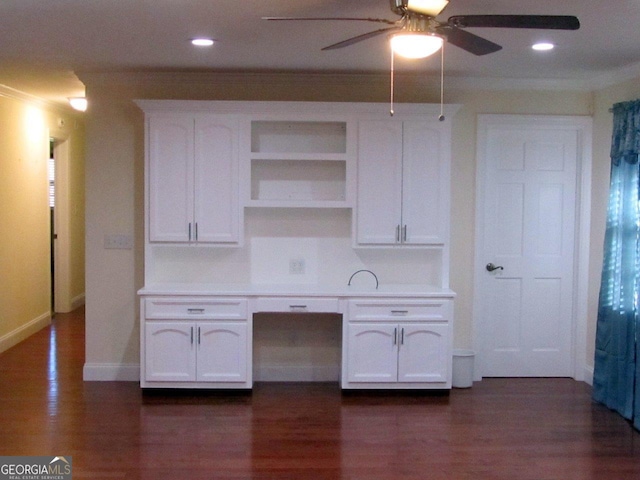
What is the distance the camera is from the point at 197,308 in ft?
16.2

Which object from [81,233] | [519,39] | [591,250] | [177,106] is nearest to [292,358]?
[177,106]

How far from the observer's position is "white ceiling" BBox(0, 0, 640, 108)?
3.42m

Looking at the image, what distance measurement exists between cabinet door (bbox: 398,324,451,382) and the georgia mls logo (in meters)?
2.37

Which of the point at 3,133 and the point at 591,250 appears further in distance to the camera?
the point at 3,133

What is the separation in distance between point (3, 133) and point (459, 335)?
4.48m

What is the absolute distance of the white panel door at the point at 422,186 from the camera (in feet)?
16.6

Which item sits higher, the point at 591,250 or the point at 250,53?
the point at 250,53

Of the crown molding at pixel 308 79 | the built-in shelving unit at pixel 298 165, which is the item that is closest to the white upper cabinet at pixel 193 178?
the built-in shelving unit at pixel 298 165

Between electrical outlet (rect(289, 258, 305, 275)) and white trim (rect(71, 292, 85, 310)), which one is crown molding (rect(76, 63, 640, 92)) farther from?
white trim (rect(71, 292, 85, 310))

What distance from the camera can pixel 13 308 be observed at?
21.5 feet

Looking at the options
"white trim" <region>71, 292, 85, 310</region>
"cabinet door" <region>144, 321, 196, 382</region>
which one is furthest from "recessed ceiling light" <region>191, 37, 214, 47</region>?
"white trim" <region>71, 292, 85, 310</region>

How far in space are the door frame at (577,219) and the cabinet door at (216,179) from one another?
190 centimetres

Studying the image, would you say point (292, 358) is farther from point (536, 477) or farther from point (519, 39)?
point (519, 39)

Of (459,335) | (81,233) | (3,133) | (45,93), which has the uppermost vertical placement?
(45,93)
